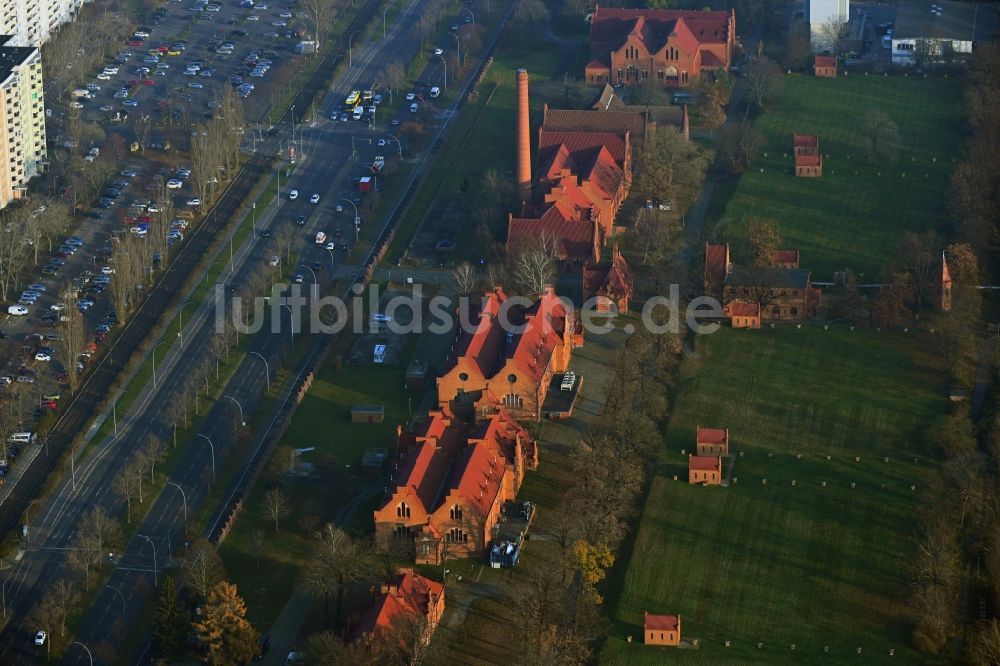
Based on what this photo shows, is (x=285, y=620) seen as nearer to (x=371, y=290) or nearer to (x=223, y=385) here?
(x=223, y=385)

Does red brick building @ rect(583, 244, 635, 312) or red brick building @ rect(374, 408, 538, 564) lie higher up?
red brick building @ rect(374, 408, 538, 564)

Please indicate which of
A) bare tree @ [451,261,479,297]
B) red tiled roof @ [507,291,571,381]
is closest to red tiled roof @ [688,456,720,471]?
red tiled roof @ [507,291,571,381]

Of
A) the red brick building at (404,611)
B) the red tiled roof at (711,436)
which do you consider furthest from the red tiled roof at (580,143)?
the red brick building at (404,611)

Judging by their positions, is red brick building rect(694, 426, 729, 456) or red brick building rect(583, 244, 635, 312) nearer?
red brick building rect(694, 426, 729, 456)

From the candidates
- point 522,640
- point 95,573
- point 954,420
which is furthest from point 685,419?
point 95,573

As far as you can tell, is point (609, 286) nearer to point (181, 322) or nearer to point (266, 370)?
point (266, 370)

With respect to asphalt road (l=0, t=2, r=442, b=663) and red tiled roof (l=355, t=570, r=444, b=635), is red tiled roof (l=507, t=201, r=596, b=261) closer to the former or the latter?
asphalt road (l=0, t=2, r=442, b=663)
